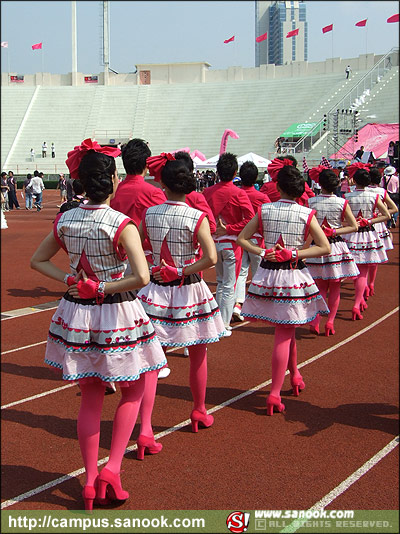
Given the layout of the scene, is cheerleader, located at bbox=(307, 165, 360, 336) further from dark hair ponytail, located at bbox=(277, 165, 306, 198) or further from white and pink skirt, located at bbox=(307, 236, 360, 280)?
dark hair ponytail, located at bbox=(277, 165, 306, 198)

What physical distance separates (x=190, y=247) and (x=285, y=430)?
1.33m

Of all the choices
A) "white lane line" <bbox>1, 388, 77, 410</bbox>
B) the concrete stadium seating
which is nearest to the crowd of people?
"white lane line" <bbox>1, 388, 77, 410</bbox>

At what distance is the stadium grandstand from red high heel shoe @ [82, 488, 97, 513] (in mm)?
31211

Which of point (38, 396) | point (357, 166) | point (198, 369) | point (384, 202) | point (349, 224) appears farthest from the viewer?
point (384, 202)

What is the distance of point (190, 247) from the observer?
365 centimetres

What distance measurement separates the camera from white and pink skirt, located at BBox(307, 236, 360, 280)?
6.45 metres

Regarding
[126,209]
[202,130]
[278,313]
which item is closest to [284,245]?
[278,313]

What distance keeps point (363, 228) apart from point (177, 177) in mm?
4443

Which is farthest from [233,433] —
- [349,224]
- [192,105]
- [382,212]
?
[192,105]

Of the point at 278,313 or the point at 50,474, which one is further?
the point at 278,313

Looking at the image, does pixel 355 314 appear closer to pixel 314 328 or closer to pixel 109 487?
pixel 314 328

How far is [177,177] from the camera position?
361 centimetres

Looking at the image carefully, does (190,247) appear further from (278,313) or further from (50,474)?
(50,474)

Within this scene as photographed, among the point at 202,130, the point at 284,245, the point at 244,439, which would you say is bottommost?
the point at 244,439
